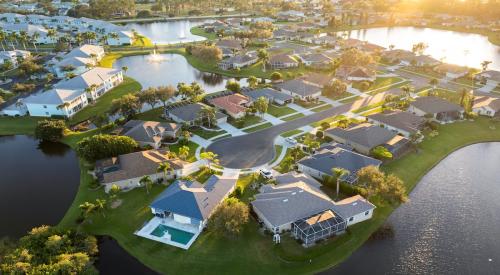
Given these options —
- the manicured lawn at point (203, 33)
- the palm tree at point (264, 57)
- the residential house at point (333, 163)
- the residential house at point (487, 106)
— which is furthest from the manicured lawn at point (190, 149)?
the manicured lawn at point (203, 33)

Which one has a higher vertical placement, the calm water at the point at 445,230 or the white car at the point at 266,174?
the white car at the point at 266,174

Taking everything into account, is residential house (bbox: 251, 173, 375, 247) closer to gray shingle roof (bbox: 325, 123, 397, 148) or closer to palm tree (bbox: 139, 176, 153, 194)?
palm tree (bbox: 139, 176, 153, 194)

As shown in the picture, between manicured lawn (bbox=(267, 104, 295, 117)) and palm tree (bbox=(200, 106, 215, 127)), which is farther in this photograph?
manicured lawn (bbox=(267, 104, 295, 117))

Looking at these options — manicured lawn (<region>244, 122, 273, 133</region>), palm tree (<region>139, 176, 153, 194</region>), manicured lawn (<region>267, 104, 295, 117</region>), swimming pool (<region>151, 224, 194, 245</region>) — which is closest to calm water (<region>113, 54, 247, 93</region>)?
manicured lawn (<region>267, 104, 295, 117</region>)

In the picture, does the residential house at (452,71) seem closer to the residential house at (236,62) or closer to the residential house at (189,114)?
the residential house at (236,62)

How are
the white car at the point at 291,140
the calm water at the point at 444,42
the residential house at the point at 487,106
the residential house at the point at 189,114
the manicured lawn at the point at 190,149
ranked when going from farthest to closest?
the calm water at the point at 444,42
the residential house at the point at 487,106
the residential house at the point at 189,114
the white car at the point at 291,140
the manicured lawn at the point at 190,149

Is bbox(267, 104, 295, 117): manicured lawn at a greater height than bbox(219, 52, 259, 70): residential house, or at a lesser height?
lesser
